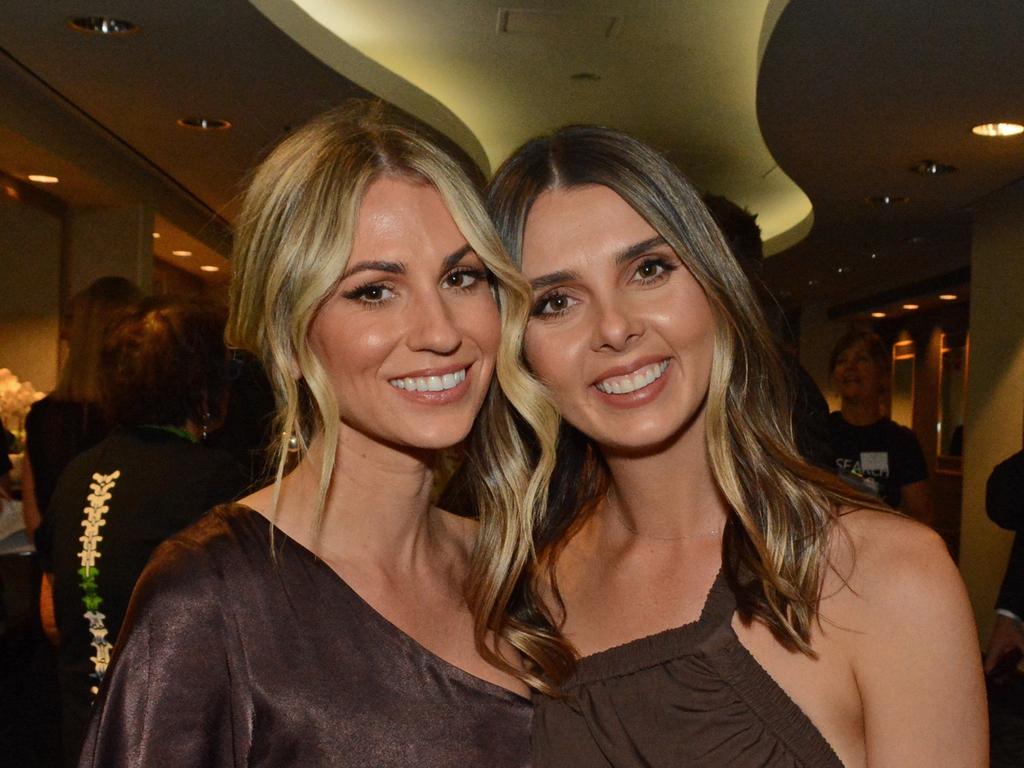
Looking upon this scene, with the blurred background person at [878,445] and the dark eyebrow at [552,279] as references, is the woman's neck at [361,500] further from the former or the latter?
the blurred background person at [878,445]

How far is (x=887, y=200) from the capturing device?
817cm

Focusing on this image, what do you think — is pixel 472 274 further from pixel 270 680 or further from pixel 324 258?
pixel 270 680

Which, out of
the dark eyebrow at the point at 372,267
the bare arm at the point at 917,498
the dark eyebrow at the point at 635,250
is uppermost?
the dark eyebrow at the point at 635,250

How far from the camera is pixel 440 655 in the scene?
5.79ft

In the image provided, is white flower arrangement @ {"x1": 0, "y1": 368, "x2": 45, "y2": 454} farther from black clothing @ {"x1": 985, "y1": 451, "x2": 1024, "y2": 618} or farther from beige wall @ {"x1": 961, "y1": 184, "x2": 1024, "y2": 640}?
beige wall @ {"x1": 961, "y1": 184, "x2": 1024, "y2": 640}

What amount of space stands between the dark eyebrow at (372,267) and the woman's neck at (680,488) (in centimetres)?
53

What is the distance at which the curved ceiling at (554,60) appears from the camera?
224 inches

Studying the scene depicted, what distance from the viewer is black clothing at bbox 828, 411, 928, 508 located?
4773 millimetres

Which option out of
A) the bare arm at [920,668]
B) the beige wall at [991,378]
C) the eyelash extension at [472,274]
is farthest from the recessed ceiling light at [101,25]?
A: the beige wall at [991,378]

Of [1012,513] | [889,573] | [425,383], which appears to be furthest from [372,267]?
[1012,513]

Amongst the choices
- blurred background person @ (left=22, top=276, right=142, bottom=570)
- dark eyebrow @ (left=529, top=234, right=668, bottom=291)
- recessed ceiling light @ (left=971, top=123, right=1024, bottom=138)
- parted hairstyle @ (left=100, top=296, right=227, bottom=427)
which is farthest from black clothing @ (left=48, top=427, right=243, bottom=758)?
recessed ceiling light @ (left=971, top=123, right=1024, bottom=138)

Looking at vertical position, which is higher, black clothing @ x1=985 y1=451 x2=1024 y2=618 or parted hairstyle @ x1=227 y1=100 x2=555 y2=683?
parted hairstyle @ x1=227 y1=100 x2=555 y2=683

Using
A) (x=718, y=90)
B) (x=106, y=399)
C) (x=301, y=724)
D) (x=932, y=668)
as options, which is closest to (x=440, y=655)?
(x=301, y=724)

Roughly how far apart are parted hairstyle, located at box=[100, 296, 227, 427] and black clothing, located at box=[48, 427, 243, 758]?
104mm
